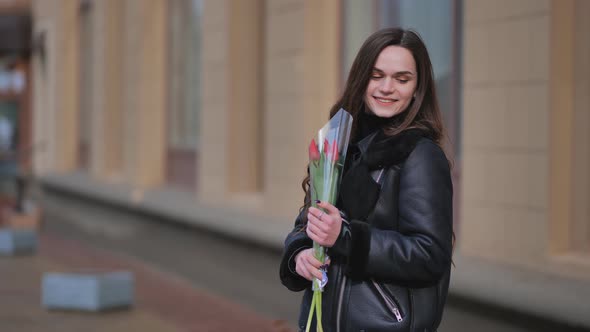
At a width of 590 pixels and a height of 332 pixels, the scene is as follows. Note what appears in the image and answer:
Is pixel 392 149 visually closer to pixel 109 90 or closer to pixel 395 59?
pixel 395 59

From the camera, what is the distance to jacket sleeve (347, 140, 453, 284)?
8.43 ft

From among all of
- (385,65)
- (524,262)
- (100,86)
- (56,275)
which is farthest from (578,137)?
(100,86)

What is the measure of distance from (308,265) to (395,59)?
2.21 feet

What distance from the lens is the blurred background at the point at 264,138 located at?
224 inches

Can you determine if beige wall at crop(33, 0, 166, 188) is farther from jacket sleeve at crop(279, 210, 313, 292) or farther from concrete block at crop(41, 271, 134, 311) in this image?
jacket sleeve at crop(279, 210, 313, 292)

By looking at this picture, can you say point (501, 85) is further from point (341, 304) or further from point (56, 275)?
point (56, 275)

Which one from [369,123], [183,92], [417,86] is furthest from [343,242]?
[183,92]

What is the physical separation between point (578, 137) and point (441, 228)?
3.48 meters

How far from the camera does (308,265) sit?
8.69ft

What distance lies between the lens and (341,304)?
8.80 ft

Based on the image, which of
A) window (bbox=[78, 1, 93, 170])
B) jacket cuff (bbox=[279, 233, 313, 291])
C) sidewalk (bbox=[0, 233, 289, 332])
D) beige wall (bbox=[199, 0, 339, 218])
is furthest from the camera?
window (bbox=[78, 1, 93, 170])

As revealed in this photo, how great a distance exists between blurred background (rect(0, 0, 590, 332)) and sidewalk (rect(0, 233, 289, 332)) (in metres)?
0.08

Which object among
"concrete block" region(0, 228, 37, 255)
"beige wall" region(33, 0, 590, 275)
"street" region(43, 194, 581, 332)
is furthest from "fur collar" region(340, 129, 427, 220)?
"concrete block" region(0, 228, 37, 255)

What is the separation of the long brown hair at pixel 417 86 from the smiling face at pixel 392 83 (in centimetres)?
2
